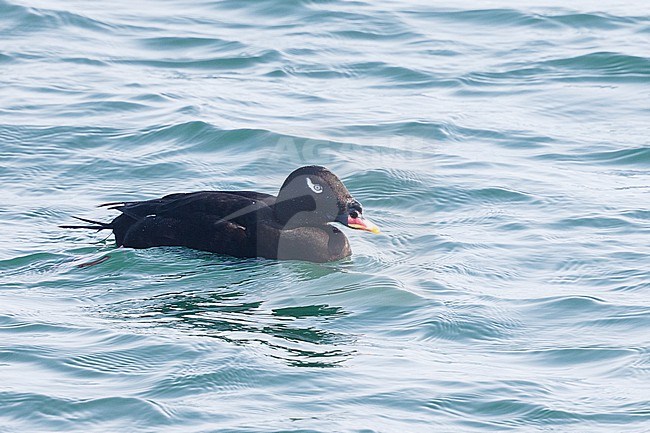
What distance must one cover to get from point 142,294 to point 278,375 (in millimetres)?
1572

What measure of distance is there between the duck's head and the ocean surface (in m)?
0.28

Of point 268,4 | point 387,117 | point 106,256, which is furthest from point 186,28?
point 106,256

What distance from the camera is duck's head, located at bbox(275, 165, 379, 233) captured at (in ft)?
26.4

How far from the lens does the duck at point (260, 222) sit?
7941 mm

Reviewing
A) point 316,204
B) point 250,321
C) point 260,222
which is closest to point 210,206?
point 260,222

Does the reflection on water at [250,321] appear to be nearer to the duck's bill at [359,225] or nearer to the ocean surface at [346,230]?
the ocean surface at [346,230]

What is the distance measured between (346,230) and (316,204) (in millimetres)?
881

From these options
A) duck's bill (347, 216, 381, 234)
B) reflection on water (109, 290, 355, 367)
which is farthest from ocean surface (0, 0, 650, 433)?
duck's bill (347, 216, 381, 234)

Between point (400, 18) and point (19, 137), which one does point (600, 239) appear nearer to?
point (19, 137)

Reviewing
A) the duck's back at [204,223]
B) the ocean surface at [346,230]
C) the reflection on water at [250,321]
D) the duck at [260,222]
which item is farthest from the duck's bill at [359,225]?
the reflection on water at [250,321]

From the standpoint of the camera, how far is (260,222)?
797cm

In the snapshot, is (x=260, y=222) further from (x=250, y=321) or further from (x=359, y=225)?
(x=250, y=321)

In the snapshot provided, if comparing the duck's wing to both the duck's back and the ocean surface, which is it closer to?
the duck's back

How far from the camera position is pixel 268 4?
1589 cm
